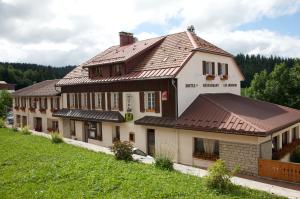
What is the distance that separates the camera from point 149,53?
2447 cm

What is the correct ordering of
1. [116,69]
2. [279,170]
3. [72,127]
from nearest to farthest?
[279,170] < [116,69] < [72,127]

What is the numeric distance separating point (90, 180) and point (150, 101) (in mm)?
8792

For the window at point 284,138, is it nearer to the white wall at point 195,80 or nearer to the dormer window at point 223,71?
the white wall at point 195,80

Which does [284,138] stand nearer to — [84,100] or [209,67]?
[209,67]

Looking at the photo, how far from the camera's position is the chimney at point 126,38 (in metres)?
30.3

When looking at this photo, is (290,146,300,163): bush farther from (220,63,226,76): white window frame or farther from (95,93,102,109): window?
(95,93,102,109): window

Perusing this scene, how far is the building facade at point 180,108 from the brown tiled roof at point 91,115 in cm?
9

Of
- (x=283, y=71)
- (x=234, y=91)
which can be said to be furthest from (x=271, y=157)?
(x=283, y=71)

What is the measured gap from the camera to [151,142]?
21766 millimetres

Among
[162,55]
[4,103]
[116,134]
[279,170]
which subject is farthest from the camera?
[4,103]

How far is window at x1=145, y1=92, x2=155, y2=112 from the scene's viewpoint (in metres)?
21.4

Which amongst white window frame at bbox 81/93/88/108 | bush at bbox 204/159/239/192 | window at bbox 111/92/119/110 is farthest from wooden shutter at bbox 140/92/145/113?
bush at bbox 204/159/239/192

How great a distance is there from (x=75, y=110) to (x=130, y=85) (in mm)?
8882

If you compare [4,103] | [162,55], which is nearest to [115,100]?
[162,55]
